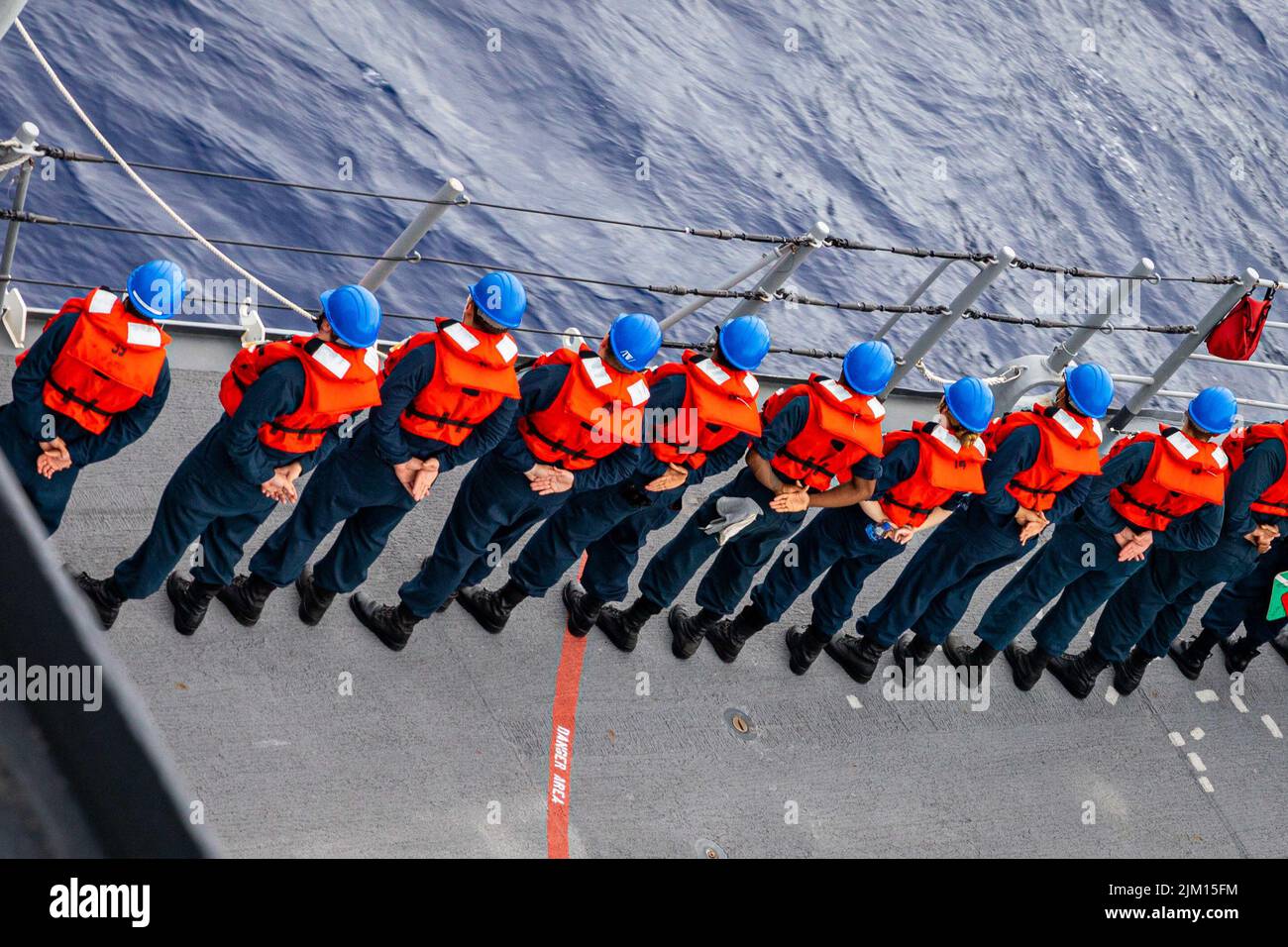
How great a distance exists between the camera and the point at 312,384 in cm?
649

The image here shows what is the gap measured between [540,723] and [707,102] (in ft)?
53.8

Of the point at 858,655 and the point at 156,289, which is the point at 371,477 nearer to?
the point at 156,289

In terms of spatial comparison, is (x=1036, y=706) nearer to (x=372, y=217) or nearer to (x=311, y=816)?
(x=311, y=816)

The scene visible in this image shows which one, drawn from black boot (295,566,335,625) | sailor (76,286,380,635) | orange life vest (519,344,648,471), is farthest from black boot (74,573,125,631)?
orange life vest (519,344,648,471)

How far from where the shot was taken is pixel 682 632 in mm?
8789

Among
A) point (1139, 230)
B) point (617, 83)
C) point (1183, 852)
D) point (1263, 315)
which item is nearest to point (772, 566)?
point (1183, 852)

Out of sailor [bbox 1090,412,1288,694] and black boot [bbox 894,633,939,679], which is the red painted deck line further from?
sailor [bbox 1090,412,1288,694]

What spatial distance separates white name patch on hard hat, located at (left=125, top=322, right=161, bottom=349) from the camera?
624 centimetres

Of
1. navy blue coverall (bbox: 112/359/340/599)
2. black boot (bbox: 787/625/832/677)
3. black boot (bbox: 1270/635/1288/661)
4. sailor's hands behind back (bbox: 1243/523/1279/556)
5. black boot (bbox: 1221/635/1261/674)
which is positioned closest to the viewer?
navy blue coverall (bbox: 112/359/340/599)

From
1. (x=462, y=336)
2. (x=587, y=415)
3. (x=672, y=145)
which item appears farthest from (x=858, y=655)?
(x=672, y=145)

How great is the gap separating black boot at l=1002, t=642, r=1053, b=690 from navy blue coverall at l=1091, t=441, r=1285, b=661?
369 mm

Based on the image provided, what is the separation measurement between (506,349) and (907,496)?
2576mm

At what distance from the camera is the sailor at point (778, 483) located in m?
8.03

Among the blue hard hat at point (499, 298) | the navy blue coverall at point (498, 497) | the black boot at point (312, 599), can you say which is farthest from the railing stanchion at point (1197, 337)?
the black boot at point (312, 599)
